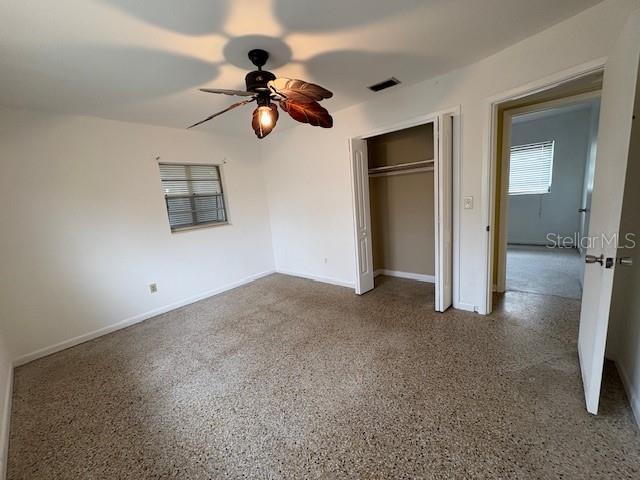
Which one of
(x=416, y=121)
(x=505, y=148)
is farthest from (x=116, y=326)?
(x=505, y=148)

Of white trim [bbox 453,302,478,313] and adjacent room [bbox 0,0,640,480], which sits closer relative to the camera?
adjacent room [bbox 0,0,640,480]

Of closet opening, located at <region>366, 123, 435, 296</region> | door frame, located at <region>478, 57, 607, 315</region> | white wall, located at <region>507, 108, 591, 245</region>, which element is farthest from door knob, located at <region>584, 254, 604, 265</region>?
white wall, located at <region>507, 108, 591, 245</region>

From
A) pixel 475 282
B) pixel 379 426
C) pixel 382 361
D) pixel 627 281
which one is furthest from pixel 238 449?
pixel 627 281

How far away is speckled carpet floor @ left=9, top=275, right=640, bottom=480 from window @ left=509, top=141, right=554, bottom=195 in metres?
3.81

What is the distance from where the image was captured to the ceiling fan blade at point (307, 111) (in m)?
1.88

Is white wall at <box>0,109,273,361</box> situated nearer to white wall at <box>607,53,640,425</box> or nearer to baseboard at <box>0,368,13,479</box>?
baseboard at <box>0,368,13,479</box>

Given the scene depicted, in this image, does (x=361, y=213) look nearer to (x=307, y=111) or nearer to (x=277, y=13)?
(x=307, y=111)

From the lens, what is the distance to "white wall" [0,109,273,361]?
8.57ft

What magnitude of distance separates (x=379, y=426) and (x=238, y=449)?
84 centimetres

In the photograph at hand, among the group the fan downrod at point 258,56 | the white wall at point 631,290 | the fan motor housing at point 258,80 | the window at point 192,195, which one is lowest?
the white wall at point 631,290

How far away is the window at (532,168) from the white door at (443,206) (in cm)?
379

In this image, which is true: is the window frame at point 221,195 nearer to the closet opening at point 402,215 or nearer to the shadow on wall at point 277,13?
the closet opening at point 402,215

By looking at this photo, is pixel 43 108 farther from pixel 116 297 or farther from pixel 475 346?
pixel 475 346

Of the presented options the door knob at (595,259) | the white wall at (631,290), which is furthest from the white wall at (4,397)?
the white wall at (631,290)
